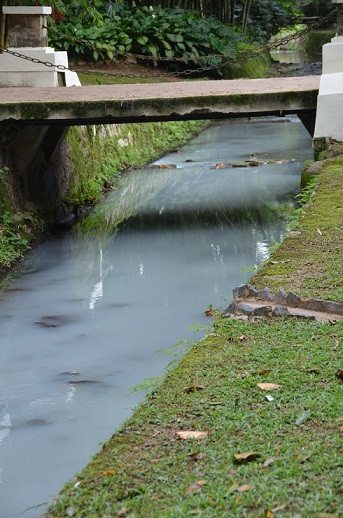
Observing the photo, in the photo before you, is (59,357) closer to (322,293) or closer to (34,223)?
(322,293)

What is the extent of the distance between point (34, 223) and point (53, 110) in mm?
1533

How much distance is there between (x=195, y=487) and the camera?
3158 millimetres

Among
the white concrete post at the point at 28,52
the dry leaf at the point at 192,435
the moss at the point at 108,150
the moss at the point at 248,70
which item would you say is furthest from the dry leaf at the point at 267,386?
the moss at the point at 248,70

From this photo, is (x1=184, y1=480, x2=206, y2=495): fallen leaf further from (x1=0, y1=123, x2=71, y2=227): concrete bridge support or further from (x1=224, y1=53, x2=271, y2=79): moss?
(x1=224, y1=53, x2=271, y2=79): moss

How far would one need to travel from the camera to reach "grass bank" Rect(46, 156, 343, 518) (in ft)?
9.98

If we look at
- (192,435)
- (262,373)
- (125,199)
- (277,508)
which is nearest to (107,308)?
(262,373)

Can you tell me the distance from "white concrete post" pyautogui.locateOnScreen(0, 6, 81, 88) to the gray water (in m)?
2.14

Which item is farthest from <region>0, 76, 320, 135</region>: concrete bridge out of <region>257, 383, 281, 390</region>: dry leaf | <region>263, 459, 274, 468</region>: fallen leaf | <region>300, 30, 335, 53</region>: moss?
<region>300, 30, 335, 53</region>: moss

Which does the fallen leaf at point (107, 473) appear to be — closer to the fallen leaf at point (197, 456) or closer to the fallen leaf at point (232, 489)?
the fallen leaf at point (197, 456)

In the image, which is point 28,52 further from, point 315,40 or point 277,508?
point 315,40

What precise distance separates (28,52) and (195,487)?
11.5m

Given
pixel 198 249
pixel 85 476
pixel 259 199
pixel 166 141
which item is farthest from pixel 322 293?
pixel 166 141

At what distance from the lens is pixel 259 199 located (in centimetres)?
1384

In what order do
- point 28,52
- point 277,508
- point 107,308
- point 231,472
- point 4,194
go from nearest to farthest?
point 277,508, point 231,472, point 107,308, point 4,194, point 28,52
